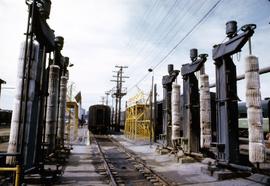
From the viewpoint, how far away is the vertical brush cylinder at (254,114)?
826 centimetres

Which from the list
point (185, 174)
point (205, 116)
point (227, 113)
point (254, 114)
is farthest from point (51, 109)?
point (254, 114)

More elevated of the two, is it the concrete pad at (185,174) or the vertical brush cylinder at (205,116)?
the vertical brush cylinder at (205,116)

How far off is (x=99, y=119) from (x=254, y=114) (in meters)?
29.9

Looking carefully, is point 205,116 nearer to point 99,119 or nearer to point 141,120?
point 141,120

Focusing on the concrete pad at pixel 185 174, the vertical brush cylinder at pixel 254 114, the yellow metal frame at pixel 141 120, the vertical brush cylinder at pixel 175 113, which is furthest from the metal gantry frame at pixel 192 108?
the yellow metal frame at pixel 141 120

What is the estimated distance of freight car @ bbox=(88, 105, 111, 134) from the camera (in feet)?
118

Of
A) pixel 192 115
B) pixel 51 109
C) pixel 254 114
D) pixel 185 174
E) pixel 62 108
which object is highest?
pixel 62 108

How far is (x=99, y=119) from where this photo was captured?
36.7 meters

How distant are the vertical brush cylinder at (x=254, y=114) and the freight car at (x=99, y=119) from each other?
94.6ft

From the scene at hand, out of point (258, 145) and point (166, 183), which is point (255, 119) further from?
point (166, 183)

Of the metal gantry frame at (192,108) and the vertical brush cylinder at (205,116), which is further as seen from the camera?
the metal gantry frame at (192,108)

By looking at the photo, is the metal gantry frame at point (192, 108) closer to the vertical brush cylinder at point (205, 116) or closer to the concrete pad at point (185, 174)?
the vertical brush cylinder at point (205, 116)

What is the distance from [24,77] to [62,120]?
27.0 ft

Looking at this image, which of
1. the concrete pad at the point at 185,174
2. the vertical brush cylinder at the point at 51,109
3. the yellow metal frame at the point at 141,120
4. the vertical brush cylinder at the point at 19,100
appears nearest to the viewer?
the vertical brush cylinder at the point at 19,100
